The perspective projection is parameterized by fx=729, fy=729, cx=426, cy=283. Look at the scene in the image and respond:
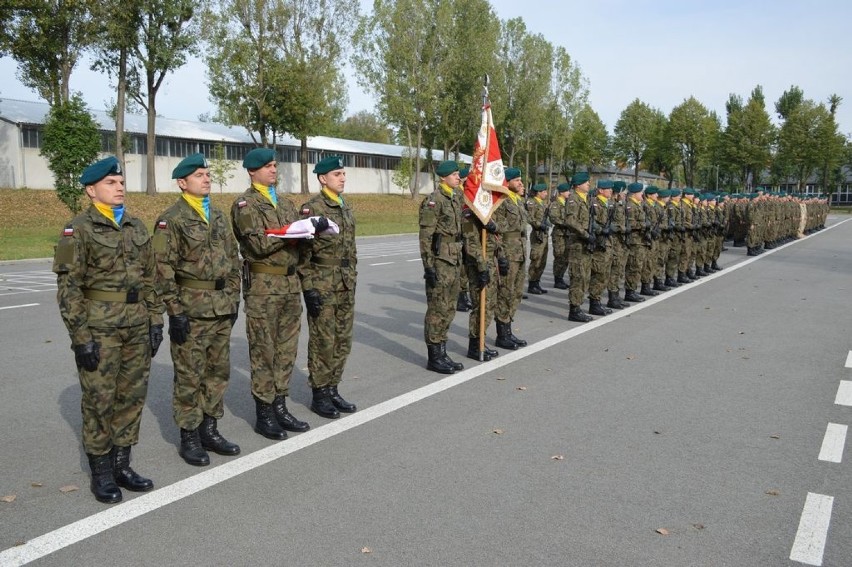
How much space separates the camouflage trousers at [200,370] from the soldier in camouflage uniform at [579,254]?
643 cm

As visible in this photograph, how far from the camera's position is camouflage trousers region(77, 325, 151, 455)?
163 inches

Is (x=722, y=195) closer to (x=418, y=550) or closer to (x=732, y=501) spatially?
(x=732, y=501)

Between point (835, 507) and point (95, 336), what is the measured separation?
4.31 meters

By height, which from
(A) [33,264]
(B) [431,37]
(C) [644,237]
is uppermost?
(B) [431,37]

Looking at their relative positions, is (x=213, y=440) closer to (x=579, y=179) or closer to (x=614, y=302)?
(x=579, y=179)

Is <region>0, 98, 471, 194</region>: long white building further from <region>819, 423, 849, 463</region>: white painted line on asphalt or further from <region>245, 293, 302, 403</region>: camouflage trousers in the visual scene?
<region>819, 423, 849, 463</region>: white painted line on asphalt

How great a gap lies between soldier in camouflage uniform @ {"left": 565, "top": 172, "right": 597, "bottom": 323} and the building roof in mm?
25933

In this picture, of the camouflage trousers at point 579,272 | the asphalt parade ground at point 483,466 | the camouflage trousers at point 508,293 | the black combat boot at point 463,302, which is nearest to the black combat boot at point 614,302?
the camouflage trousers at point 579,272

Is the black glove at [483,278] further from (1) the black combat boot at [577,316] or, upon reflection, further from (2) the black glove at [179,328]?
(2) the black glove at [179,328]

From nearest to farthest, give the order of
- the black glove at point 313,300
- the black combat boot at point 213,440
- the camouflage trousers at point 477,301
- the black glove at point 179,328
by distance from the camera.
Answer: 1. the black glove at point 179,328
2. the black combat boot at point 213,440
3. the black glove at point 313,300
4. the camouflage trousers at point 477,301

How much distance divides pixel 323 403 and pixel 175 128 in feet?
143

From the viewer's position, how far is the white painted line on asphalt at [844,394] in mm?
6297

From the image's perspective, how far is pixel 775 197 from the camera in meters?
25.5

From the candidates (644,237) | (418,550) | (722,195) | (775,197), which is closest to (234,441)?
(418,550)
